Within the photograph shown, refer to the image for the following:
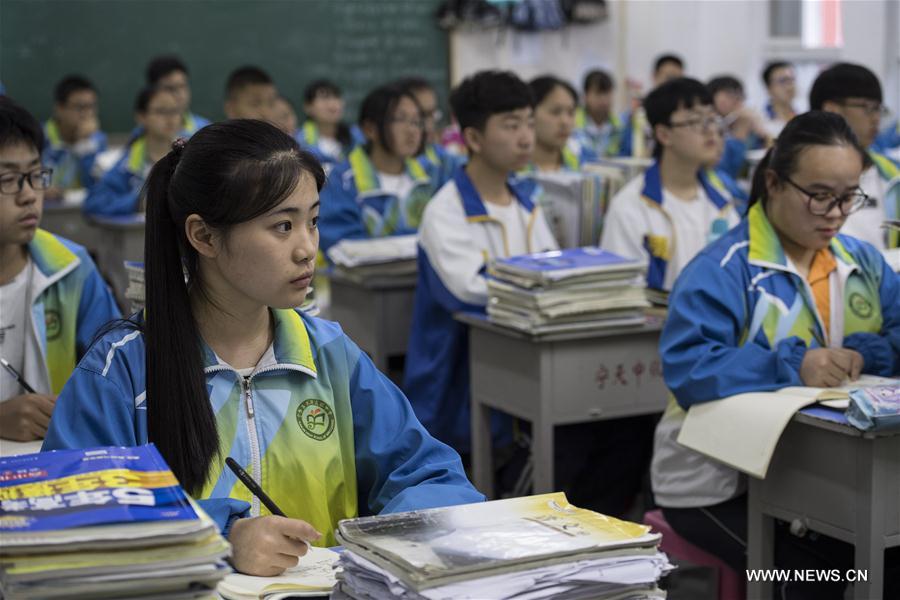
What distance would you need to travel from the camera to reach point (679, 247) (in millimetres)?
3980

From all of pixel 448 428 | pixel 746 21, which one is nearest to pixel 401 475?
pixel 448 428

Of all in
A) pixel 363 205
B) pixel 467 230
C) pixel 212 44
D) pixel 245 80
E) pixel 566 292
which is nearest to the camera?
pixel 566 292

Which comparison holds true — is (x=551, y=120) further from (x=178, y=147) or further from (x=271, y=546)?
(x=271, y=546)

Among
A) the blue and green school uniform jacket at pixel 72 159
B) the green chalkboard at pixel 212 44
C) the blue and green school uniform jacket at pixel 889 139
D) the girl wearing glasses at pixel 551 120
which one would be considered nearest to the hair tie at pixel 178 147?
the girl wearing glasses at pixel 551 120

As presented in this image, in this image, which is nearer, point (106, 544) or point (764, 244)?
point (106, 544)

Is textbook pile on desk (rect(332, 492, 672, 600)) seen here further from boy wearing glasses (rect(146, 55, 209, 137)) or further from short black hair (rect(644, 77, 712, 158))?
boy wearing glasses (rect(146, 55, 209, 137))

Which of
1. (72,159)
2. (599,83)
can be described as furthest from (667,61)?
(72,159)

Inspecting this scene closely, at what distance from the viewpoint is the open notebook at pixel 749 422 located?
2285 millimetres

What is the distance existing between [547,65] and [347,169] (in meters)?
6.15

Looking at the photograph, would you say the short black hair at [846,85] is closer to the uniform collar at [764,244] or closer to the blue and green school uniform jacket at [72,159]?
the uniform collar at [764,244]

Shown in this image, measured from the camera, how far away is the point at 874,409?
6.98 feet

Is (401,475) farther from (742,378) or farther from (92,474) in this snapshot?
(742,378)

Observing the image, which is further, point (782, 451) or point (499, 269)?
point (499, 269)

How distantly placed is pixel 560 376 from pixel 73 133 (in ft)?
18.3
